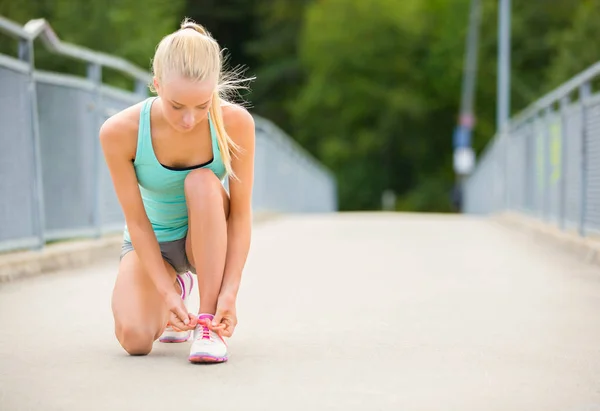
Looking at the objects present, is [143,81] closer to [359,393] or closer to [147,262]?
[147,262]

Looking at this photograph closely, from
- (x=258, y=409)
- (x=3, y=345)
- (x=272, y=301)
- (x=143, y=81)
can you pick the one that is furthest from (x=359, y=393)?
(x=143, y=81)

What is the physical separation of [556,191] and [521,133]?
486 centimetres

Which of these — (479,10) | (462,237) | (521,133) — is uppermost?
(479,10)

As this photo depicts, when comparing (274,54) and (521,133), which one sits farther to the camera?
(274,54)

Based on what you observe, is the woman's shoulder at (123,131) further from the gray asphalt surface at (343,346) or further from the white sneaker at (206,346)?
the gray asphalt surface at (343,346)

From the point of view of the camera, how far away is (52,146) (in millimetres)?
10336

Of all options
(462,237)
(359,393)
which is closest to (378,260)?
(462,237)

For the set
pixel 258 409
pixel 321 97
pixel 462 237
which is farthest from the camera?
pixel 321 97

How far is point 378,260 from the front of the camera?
34.4ft

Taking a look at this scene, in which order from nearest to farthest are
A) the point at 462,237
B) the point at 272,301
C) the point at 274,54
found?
the point at 272,301 → the point at 462,237 → the point at 274,54

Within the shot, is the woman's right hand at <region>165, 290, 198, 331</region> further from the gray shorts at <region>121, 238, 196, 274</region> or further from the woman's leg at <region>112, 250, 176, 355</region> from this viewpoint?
the gray shorts at <region>121, 238, 196, 274</region>

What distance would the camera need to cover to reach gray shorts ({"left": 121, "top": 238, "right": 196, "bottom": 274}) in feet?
17.3

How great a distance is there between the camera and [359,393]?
13.8ft

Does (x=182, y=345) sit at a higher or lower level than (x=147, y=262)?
lower
